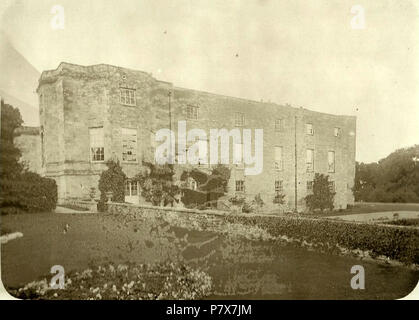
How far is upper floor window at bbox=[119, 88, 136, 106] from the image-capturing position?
6.76 metres

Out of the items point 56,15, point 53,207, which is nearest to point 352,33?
point 56,15

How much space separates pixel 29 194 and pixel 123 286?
10.1 ft

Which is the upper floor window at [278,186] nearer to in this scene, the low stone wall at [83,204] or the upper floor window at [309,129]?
the upper floor window at [309,129]

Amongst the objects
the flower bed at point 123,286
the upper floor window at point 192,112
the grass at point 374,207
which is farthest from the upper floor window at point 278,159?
the flower bed at point 123,286

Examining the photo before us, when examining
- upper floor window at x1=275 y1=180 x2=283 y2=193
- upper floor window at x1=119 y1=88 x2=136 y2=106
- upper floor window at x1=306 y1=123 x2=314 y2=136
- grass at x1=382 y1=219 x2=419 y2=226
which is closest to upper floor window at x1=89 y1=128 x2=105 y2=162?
upper floor window at x1=119 y1=88 x2=136 y2=106

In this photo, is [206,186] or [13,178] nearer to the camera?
[13,178]

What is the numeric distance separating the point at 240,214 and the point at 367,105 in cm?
381

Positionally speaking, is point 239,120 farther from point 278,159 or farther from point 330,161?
point 330,161

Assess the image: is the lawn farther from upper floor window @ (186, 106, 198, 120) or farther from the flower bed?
upper floor window @ (186, 106, 198, 120)

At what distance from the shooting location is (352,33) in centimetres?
525

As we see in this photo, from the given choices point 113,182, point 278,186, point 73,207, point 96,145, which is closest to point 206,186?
point 278,186

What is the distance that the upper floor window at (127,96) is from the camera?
22.2 ft

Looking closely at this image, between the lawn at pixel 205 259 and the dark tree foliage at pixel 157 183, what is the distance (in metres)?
1.66

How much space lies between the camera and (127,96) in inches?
275
